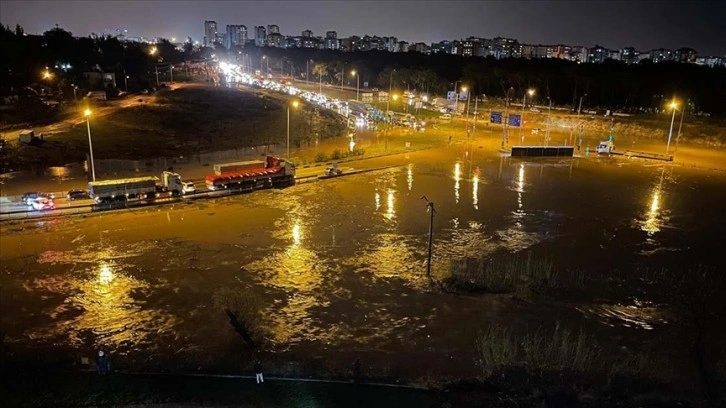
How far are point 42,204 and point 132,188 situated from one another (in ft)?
13.8

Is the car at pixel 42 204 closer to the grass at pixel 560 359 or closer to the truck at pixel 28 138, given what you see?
the truck at pixel 28 138

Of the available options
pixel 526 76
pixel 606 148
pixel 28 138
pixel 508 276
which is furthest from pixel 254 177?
pixel 526 76

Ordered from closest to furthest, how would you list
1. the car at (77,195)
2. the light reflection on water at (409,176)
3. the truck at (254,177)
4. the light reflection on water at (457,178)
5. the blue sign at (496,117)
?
1. the car at (77,195)
2. the truck at (254,177)
3. the light reflection on water at (457,178)
4. the light reflection on water at (409,176)
5. the blue sign at (496,117)

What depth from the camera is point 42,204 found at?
26000mm

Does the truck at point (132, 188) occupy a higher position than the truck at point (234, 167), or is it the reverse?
the truck at point (234, 167)

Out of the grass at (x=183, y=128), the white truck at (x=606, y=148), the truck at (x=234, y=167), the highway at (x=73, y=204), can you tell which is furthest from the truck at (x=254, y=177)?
the white truck at (x=606, y=148)

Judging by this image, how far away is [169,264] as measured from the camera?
20078 mm

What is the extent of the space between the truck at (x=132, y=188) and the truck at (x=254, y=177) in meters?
2.03

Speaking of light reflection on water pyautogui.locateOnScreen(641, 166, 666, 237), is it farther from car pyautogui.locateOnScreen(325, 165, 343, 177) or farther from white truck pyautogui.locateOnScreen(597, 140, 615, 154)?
car pyautogui.locateOnScreen(325, 165, 343, 177)

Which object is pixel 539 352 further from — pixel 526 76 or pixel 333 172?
pixel 526 76

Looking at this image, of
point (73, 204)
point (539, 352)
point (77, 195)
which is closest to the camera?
point (539, 352)

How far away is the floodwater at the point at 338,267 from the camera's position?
48.6 ft

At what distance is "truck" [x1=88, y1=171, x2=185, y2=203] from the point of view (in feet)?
88.6

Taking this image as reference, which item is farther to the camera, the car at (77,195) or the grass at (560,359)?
the car at (77,195)
